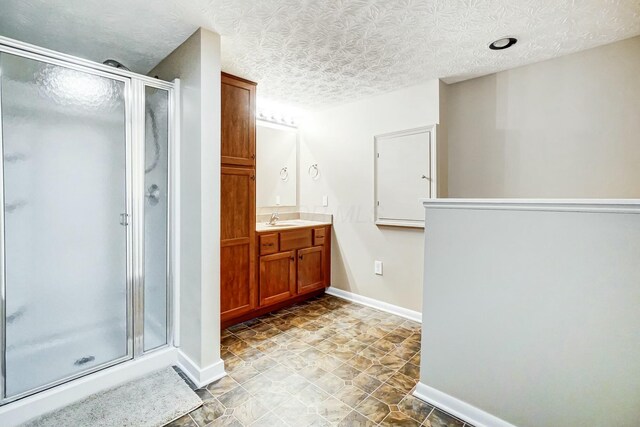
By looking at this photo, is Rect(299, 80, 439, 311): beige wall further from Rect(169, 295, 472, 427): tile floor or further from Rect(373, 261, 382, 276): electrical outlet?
Rect(169, 295, 472, 427): tile floor

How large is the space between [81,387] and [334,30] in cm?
271

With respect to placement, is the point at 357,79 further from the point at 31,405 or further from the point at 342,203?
the point at 31,405

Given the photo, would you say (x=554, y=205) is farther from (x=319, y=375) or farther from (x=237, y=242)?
(x=237, y=242)

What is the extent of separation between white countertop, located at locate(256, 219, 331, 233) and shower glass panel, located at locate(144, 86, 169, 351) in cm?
92

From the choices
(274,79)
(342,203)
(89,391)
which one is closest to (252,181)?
(274,79)

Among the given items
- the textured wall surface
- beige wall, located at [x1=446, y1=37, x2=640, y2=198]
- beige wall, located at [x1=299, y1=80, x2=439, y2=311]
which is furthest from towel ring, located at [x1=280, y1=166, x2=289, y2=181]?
the textured wall surface

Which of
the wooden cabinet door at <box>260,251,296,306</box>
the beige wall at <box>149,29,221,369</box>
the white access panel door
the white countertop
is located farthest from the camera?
the white countertop

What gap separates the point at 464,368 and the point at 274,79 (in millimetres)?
2662

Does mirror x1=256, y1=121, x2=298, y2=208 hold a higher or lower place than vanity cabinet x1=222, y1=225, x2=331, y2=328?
higher

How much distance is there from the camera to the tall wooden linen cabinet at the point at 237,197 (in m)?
2.56

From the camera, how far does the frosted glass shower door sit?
5.54 feet

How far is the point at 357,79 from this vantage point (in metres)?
2.77

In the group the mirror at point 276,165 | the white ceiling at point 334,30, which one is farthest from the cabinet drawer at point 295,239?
the white ceiling at point 334,30

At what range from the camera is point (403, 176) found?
2.99m
